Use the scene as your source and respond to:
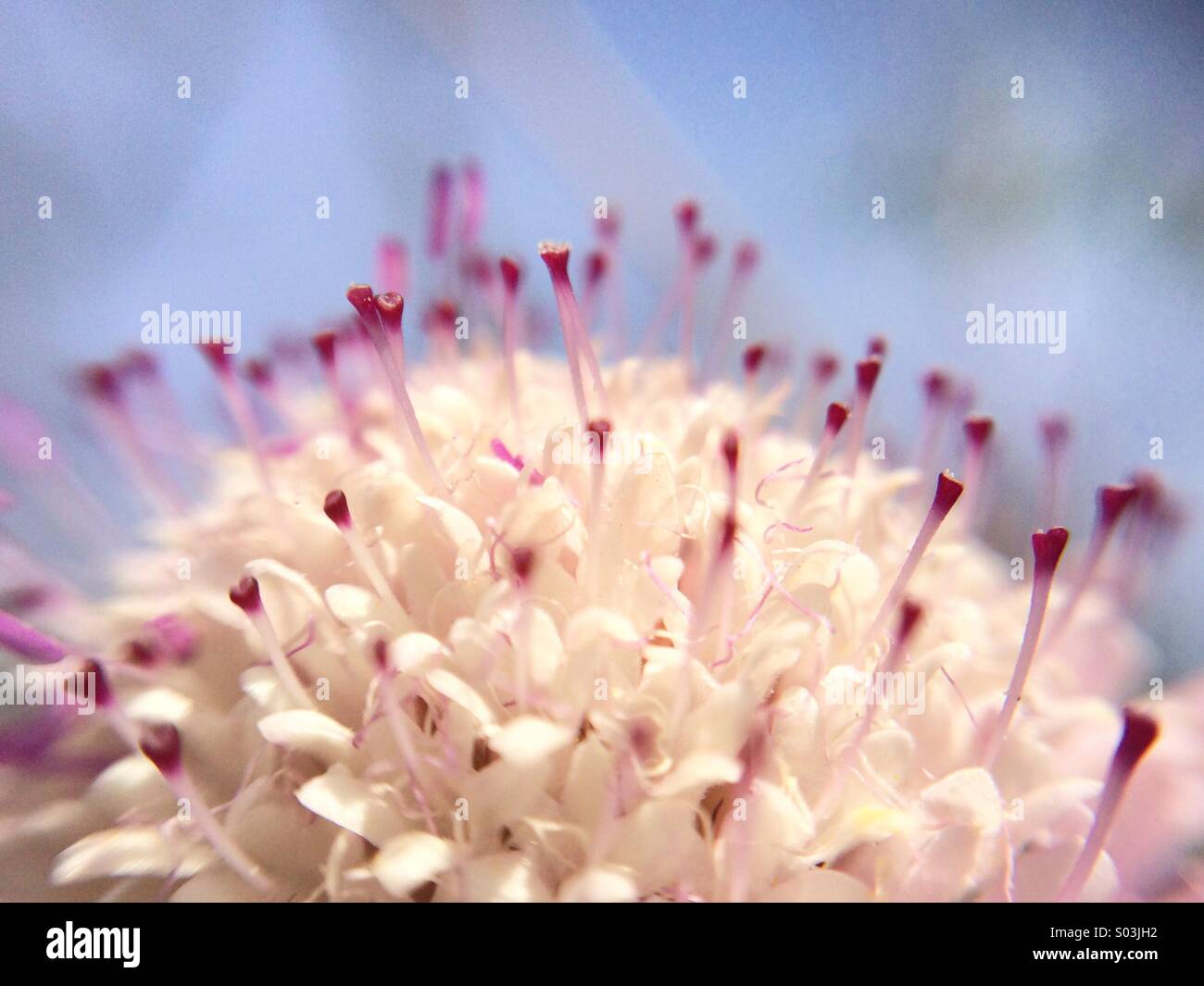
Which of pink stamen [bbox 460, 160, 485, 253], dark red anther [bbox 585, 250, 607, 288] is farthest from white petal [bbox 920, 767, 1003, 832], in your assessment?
pink stamen [bbox 460, 160, 485, 253]

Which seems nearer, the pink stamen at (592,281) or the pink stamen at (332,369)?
the pink stamen at (332,369)

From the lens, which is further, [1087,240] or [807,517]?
[1087,240]

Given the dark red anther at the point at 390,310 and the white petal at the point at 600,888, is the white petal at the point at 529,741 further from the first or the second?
the dark red anther at the point at 390,310

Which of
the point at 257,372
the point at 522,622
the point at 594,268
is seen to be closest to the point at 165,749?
the point at 522,622

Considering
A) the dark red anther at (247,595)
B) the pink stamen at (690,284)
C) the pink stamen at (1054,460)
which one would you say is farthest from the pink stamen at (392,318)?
the pink stamen at (1054,460)

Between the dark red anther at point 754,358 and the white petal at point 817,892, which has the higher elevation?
the dark red anther at point 754,358

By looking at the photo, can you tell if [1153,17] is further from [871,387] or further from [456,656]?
[456,656]

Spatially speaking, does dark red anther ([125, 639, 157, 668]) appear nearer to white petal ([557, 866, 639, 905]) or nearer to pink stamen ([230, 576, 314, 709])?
pink stamen ([230, 576, 314, 709])
